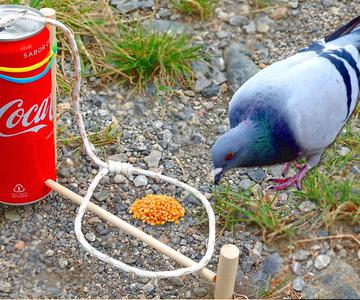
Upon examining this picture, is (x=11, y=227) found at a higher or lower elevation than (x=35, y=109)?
lower

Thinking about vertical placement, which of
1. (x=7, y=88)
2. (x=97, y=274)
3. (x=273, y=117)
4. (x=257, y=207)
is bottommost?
(x=97, y=274)

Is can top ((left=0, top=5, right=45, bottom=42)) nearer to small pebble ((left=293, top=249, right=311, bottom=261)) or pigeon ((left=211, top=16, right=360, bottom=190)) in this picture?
pigeon ((left=211, top=16, right=360, bottom=190))

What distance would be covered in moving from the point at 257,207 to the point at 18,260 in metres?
0.77

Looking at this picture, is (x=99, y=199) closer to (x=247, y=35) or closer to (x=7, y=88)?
(x=7, y=88)

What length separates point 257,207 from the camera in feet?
8.00

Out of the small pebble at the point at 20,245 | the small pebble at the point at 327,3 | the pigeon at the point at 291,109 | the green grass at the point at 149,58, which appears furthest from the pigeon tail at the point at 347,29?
the small pebble at the point at 20,245

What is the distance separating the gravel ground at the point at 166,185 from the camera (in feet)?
7.71

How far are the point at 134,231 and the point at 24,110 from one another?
485 mm

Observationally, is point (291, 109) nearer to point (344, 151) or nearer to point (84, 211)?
point (344, 151)

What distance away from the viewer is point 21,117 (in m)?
2.30

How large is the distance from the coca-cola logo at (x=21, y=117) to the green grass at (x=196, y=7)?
4.12 ft

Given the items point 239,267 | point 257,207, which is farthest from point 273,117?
point 239,267

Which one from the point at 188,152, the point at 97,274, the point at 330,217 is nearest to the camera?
the point at 330,217

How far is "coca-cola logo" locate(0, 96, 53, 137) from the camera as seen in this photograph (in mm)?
2279
